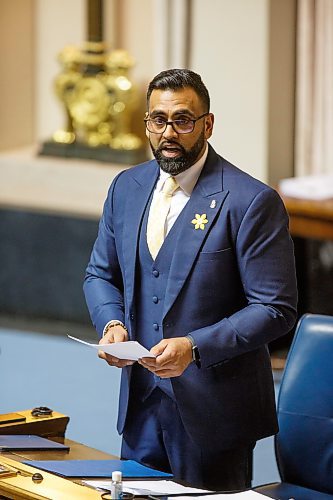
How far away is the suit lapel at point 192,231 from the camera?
347cm

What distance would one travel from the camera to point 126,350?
3.26m

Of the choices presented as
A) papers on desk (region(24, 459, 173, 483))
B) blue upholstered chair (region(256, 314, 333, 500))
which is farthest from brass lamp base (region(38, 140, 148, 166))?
papers on desk (region(24, 459, 173, 483))

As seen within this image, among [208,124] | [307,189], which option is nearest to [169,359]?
[208,124]

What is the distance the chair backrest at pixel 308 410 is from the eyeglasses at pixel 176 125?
0.85 meters

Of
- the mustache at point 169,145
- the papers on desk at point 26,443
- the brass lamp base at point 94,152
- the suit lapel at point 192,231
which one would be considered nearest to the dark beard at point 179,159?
the mustache at point 169,145

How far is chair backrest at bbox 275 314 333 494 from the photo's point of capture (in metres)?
3.82

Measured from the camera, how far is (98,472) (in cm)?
330

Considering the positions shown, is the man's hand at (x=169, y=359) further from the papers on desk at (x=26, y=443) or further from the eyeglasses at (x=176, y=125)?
the eyeglasses at (x=176, y=125)

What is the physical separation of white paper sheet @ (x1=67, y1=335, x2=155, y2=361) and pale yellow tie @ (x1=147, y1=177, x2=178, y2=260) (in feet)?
1.20

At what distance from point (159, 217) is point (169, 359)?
479mm

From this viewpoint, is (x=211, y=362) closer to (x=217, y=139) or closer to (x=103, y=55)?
(x=217, y=139)

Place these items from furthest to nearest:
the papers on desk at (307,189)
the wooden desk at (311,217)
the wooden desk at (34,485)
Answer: the papers on desk at (307,189), the wooden desk at (311,217), the wooden desk at (34,485)

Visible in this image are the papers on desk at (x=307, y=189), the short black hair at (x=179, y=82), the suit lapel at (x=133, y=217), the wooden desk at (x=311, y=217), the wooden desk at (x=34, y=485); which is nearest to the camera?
the wooden desk at (x=34, y=485)

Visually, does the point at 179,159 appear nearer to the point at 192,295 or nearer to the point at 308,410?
the point at 192,295
